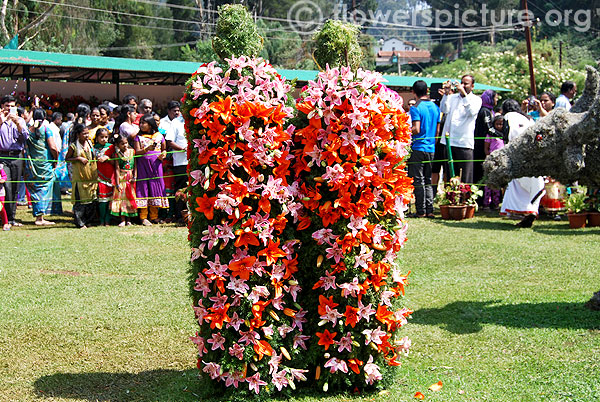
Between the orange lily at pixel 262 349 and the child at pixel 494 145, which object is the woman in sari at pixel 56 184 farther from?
the orange lily at pixel 262 349

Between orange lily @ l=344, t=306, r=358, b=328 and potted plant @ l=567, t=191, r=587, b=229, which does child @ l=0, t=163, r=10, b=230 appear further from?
potted plant @ l=567, t=191, r=587, b=229

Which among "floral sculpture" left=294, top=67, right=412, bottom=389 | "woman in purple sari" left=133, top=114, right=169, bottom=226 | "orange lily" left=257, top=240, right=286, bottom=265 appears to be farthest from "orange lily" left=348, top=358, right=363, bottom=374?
"woman in purple sari" left=133, top=114, right=169, bottom=226

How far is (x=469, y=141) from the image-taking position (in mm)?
13805

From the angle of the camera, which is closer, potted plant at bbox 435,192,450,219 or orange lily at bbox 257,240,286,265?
orange lily at bbox 257,240,286,265

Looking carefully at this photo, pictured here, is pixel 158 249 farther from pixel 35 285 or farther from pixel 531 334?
pixel 531 334

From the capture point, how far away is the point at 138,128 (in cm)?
1323

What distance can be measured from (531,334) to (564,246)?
14.7 feet

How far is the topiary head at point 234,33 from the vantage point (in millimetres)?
4980

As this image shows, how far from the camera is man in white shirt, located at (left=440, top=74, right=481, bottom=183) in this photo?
44.7ft

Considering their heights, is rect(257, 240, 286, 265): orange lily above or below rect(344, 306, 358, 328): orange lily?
above

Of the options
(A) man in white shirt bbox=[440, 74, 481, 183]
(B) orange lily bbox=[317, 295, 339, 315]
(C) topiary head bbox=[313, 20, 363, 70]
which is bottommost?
(B) orange lily bbox=[317, 295, 339, 315]

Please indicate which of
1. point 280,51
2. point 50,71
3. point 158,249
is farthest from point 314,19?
point 158,249

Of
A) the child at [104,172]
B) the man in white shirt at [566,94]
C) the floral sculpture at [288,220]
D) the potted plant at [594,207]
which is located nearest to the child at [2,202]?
the child at [104,172]

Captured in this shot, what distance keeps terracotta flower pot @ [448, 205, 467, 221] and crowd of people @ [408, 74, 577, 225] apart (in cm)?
51
